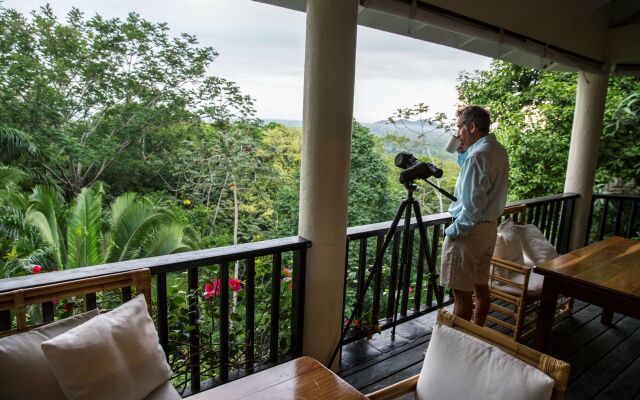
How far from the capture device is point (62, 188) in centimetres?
781

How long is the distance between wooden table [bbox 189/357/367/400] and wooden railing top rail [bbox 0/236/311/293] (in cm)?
58

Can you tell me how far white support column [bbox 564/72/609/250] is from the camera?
361 cm

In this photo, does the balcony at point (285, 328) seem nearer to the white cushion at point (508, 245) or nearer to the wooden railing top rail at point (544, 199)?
the white cushion at point (508, 245)

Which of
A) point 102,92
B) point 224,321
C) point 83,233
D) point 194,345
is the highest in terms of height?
point 102,92

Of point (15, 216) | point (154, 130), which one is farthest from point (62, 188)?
point (15, 216)

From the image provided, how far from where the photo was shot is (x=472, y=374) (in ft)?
3.22

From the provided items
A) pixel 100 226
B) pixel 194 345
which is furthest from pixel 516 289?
pixel 100 226

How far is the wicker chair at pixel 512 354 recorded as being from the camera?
2.86ft

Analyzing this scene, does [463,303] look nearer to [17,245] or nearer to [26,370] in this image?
[26,370]

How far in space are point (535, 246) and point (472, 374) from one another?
1942 millimetres

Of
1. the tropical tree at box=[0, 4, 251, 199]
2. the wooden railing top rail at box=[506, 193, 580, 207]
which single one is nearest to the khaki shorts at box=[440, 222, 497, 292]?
the wooden railing top rail at box=[506, 193, 580, 207]

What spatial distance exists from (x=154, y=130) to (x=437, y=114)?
20.0 feet

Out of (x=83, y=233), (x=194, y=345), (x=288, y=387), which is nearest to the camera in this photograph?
(x=288, y=387)

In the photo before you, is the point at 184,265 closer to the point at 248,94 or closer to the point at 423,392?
the point at 423,392
